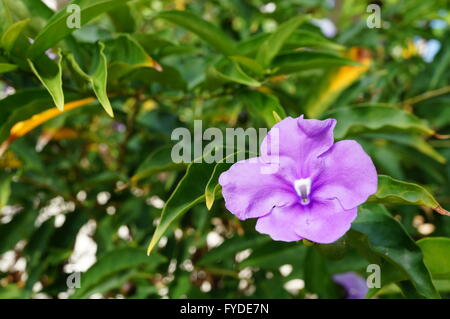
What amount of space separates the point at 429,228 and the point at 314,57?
2.58ft

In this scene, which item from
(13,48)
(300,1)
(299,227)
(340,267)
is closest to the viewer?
(299,227)

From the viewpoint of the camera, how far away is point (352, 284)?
3.55 ft

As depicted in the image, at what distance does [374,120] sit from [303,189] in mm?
280

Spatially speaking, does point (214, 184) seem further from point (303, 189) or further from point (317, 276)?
point (317, 276)

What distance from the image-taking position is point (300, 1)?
54.9 inches

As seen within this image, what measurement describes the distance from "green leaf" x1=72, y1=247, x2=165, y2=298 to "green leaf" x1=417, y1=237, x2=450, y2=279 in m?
0.45

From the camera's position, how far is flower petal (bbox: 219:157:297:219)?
59 cm

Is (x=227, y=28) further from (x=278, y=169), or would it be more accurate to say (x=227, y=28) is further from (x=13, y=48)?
(x=278, y=169)

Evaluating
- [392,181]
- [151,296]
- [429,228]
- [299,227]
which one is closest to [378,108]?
[392,181]

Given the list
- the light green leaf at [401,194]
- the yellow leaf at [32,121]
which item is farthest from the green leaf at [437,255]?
the yellow leaf at [32,121]

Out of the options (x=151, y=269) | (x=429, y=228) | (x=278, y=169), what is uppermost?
(x=278, y=169)

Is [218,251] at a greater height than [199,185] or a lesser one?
lesser

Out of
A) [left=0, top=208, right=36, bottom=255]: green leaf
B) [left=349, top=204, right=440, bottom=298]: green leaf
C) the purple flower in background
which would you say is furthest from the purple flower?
[left=0, top=208, right=36, bottom=255]: green leaf

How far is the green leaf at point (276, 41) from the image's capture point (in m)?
0.79
